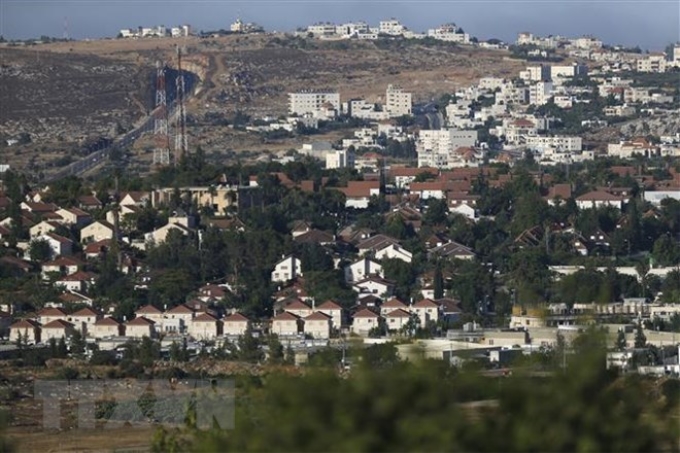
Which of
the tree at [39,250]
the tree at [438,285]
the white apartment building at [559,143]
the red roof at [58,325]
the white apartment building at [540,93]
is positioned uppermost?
the white apartment building at [540,93]

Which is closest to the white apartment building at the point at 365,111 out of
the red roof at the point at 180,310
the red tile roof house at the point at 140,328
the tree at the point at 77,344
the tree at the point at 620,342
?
the red roof at the point at 180,310

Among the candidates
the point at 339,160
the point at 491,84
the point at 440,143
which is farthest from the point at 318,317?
the point at 491,84

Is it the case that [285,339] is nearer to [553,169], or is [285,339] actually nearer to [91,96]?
[553,169]

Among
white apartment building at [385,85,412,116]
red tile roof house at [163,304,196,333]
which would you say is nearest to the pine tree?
red tile roof house at [163,304,196,333]

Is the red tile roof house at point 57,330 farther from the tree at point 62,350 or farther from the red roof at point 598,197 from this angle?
the red roof at point 598,197

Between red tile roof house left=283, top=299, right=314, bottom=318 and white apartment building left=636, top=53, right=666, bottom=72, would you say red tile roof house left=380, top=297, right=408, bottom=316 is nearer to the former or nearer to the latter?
red tile roof house left=283, top=299, right=314, bottom=318

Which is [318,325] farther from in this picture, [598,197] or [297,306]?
[598,197]

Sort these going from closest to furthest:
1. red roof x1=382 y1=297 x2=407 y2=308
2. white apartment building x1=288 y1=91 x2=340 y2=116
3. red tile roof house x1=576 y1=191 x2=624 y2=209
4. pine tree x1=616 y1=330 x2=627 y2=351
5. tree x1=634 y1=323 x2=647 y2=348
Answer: pine tree x1=616 y1=330 x2=627 y2=351
tree x1=634 y1=323 x2=647 y2=348
red roof x1=382 y1=297 x2=407 y2=308
red tile roof house x1=576 y1=191 x2=624 y2=209
white apartment building x1=288 y1=91 x2=340 y2=116
